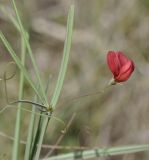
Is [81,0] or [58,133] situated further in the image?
[81,0]

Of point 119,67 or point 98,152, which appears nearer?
point 119,67

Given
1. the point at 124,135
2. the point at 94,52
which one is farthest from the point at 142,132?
the point at 94,52

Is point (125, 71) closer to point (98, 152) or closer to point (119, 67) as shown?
point (119, 67)

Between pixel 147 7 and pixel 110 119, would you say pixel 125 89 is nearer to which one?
pixel 110 119

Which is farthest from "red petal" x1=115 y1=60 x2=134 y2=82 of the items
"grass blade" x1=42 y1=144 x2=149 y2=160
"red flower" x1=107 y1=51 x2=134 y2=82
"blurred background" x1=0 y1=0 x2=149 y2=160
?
"blurred background" x1=0 y1=0 x2=149 y2=160

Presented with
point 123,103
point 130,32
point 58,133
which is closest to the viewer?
Result: point 58,133

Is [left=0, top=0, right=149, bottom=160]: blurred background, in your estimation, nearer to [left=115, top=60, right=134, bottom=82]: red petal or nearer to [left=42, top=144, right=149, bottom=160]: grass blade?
[left=42, top=144, right=149, bottom=160]: grass blade

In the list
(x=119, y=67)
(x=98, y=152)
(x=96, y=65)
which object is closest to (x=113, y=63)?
(x=119, y=67)

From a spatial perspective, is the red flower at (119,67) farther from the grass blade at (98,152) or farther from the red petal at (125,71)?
the grass blade at (98,152)

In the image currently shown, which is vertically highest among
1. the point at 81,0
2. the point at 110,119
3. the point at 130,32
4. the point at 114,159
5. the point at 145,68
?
the point at 81,0
